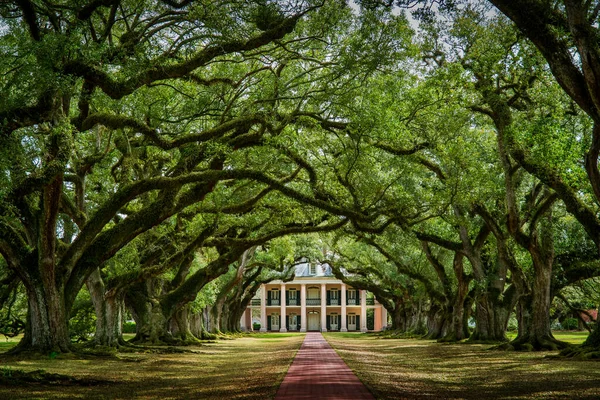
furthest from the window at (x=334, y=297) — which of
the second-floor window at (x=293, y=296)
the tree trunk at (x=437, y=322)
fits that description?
the tree trunk at (x=437, y=322)

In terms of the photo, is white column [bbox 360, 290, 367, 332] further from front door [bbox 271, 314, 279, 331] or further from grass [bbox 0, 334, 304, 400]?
grass [bbox 0, 334, 304, 400]

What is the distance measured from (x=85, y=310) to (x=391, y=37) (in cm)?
1983

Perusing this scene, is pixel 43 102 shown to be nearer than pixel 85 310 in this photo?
Yes

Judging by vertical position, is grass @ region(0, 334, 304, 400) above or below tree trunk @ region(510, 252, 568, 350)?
below

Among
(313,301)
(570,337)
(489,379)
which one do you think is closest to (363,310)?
(313,301)

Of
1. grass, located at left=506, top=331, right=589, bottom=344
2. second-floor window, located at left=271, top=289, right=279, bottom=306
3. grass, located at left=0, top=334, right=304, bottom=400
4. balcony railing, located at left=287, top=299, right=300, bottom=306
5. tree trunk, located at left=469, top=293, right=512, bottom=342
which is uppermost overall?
second-floor window, located at left=271, top=289, right=279, bottom=306

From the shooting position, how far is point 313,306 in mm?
80438

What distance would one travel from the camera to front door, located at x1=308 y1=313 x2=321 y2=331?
80562mm

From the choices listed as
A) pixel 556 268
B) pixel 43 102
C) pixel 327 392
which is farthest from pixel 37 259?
pixel 556 268

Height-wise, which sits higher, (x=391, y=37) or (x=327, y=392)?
(x=391, y=37)

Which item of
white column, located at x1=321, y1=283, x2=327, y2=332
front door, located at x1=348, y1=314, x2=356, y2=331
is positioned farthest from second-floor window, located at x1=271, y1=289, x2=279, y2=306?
front door, located at x1=348, y1=314, x2=356, y2=331

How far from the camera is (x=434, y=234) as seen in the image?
87.5 feet

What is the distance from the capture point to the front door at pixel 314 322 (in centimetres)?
8056

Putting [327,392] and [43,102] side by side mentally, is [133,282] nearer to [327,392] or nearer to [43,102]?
[43,102]
